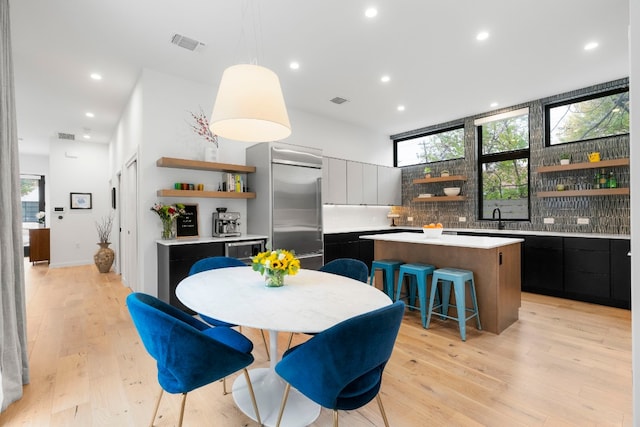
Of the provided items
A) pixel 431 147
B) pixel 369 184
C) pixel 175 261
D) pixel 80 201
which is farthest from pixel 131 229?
pixel 431 147

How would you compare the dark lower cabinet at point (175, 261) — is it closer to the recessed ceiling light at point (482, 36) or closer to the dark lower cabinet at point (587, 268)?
the recessed ceiling light at point (482, 36)

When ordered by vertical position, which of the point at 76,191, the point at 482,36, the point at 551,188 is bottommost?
the point at 551,188

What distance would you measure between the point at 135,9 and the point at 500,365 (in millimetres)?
4247

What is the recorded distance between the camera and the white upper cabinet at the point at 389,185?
6.49m

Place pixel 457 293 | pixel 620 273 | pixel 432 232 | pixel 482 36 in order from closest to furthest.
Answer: pixel 457 293
pixel 482 36
pixel 432 232
pixel 620 273

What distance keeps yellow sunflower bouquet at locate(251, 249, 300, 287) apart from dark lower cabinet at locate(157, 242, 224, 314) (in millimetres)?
1919

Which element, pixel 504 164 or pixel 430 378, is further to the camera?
pixel 504 164

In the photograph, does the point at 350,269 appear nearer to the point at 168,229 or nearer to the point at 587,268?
the point at 168,229

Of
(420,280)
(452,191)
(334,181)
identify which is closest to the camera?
(420,280)

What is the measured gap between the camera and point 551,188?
191 inches

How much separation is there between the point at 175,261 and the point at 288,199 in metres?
1.58

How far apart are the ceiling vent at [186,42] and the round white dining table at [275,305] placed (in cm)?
241

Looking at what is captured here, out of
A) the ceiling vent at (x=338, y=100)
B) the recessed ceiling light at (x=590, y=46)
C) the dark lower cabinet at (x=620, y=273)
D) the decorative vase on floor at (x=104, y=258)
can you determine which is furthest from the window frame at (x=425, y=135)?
the decorative vase on floor at (x=104, y=258)

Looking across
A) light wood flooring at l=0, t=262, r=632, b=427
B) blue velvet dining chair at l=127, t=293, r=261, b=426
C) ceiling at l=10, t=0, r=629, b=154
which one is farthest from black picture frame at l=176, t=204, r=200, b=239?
blue velvet dining chair at l=127, t=293, r=261, b=426
